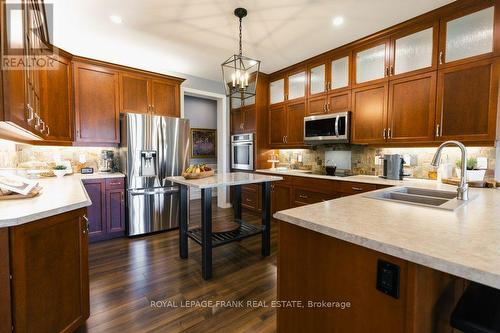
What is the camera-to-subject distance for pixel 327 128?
3.49 metres

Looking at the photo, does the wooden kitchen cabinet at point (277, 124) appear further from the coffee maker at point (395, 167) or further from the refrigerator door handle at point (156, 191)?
the refrigerator door handle at point (156, 191)

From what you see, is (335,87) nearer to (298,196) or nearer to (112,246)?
(298,196)

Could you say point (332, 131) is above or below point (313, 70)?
below

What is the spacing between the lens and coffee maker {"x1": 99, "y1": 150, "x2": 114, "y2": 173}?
3.62 meters

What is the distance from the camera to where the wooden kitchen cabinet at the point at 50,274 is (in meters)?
1.09

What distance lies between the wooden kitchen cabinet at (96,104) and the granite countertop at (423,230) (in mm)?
3278

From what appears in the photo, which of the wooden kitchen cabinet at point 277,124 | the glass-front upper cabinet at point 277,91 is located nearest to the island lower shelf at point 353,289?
the wooden kitchen cabinet at point 277,124

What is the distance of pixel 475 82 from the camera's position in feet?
7.42

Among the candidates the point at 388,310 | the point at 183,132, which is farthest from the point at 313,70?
→ the point at 388,310

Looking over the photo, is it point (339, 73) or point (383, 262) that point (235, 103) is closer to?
point (339, 73)

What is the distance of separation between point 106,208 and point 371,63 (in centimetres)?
409

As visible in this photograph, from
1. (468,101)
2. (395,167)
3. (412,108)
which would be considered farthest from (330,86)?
(468,101)

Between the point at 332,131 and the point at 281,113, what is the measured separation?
1.18 meters

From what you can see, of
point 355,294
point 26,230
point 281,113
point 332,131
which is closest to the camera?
point 355,294
